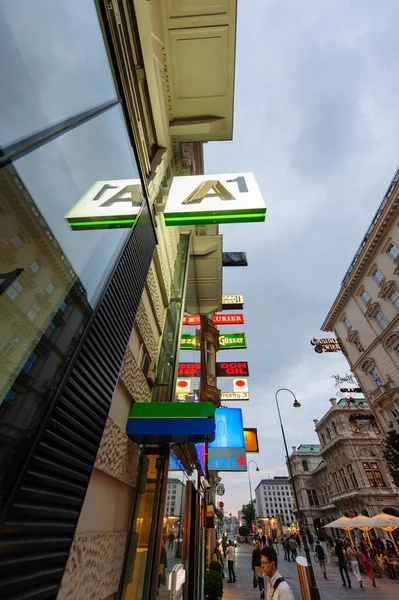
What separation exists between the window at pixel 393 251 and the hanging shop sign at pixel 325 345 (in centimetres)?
2704

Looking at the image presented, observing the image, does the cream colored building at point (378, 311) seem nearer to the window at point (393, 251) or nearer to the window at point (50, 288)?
the window at point (393, 251)

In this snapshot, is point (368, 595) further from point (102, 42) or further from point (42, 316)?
point (102, 42)

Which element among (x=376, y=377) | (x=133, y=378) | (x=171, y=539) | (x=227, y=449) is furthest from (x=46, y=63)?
(x=376, y=377)

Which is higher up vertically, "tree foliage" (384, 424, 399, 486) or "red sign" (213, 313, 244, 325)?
"red sign" (213, 313, 244, 325)

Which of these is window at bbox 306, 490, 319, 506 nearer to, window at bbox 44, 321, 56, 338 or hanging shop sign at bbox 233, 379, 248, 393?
hanging shop sign at bbox 233, 379, 248, 393

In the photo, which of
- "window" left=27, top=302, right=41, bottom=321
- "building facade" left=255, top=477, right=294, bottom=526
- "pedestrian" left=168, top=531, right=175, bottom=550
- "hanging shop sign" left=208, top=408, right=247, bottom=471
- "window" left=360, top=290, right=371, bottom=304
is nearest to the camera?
"window" left=27, top=302, right=41, bottom=321

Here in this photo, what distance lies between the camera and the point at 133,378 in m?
3.97

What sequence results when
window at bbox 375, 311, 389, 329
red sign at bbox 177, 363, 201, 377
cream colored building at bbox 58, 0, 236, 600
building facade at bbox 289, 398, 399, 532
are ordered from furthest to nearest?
1. building facade at bbox 289, 398, 399, 532
2. window at bbox 375, 311, 389, 329
3. red sign at bbox 177, 363, 201, 377
4. cream colored building at bbox 58, 0, 236, 600

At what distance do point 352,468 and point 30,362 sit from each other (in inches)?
2506

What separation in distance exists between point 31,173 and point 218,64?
279 inches

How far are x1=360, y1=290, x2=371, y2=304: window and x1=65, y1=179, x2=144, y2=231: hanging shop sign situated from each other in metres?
34.1

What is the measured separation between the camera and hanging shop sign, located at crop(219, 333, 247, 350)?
706 inches

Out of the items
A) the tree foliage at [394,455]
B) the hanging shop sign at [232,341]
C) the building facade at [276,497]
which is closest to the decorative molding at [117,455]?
the hanging shop sign at [232,341]

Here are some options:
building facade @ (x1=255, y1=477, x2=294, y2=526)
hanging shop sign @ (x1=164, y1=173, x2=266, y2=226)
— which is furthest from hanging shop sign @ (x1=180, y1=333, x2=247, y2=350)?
building facade @ (x1=255, y1=477, x2=294, y2=526)
